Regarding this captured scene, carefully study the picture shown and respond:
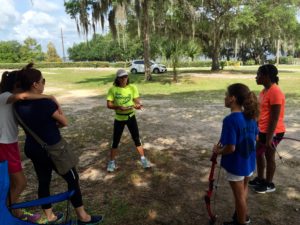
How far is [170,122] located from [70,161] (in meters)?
5.84

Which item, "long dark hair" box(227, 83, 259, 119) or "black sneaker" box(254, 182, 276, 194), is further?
"black sneaker" box(254, 182, 276, 194)

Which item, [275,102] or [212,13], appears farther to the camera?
[212,13]

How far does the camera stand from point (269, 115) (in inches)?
150

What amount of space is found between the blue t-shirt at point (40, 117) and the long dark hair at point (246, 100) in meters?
1.55

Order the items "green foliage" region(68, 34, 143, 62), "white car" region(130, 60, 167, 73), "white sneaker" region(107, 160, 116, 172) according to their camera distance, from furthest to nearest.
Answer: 1. "green foliage" region(68, 34, 143, 62)
2. "white car" region(130, 60, 167, 73)
3. "white sneaker" region(107, 160, 116, 172)

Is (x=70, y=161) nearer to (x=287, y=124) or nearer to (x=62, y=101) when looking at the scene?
(x=287, y=124)

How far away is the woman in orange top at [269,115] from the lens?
12.2ft

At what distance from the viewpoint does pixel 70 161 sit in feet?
10.3

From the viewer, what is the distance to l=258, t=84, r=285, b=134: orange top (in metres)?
3.71

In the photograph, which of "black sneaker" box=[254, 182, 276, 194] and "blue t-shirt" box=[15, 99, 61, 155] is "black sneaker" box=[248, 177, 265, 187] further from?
"blue t-shirt" box=[15, 99, 61, 155]

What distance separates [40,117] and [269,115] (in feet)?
7.72

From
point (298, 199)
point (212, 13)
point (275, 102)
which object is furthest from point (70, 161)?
point (212, 13)

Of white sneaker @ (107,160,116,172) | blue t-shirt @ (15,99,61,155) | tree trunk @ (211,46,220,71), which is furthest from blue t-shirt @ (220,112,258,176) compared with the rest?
tree trunk @ (211,46,220,71)

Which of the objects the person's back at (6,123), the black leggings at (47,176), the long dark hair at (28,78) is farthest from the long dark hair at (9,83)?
the black leggings at (47,176)
